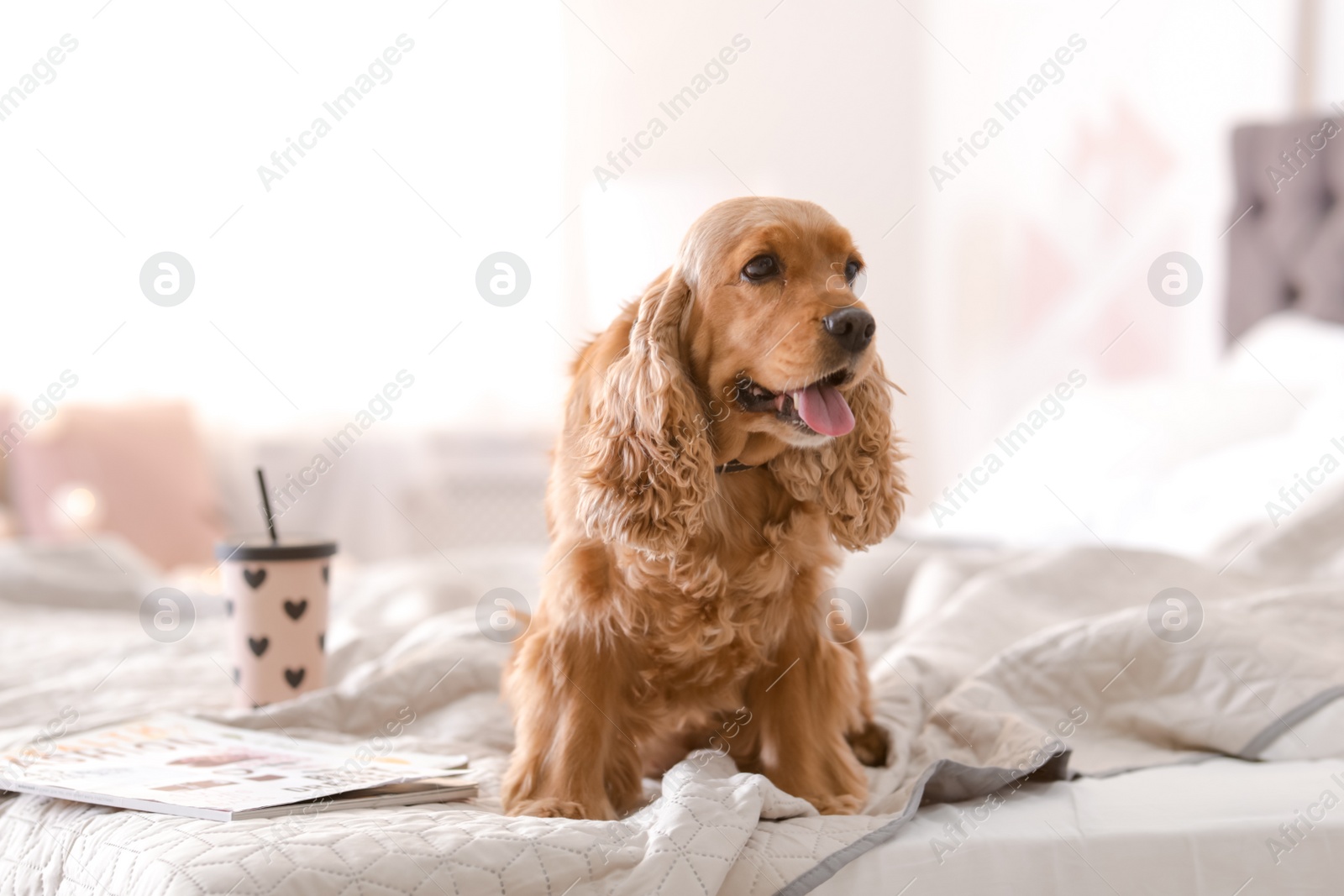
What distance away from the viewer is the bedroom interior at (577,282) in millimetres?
2307

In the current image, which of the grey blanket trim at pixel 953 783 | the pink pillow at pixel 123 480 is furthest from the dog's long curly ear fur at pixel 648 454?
the pink pillow at pixel 123 480

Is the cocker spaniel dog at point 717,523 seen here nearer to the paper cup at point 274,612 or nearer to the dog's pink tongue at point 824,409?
the dog's pink tongue at point 824,409

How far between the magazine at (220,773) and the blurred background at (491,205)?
251 cm

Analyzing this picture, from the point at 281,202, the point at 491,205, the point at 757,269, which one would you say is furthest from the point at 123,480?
the point at 757,269

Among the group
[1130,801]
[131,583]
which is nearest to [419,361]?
[131,583]

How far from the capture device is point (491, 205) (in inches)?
163

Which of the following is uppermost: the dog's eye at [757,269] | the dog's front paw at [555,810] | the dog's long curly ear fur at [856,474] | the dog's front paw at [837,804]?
the dog's eye at [757,269]

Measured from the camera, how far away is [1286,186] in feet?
10.7

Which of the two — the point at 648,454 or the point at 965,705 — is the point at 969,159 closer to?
the point at 965,705

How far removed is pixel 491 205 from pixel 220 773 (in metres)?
3.24

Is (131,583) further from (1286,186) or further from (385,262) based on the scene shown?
(1286,186)

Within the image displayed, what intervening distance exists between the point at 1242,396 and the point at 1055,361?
1.47 meters

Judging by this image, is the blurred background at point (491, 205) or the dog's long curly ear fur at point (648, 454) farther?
the blurred background at point (491, 205)

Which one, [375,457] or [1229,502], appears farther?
[375,457]
